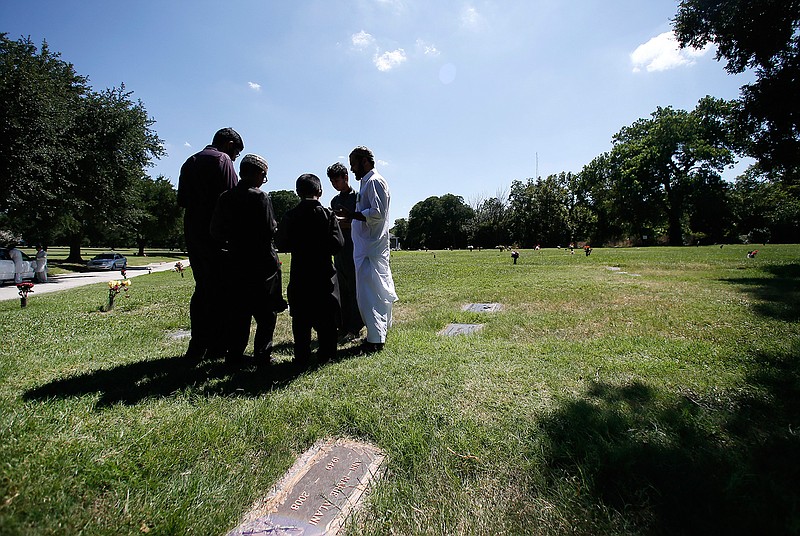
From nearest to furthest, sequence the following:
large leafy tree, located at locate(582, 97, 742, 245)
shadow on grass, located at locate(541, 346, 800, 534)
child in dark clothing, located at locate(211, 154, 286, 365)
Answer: shadow on grass, located at locate(541, 346, 800, 534) < child in dark clothing, located at locate(211, 154, 286, 365) < large leafy tree, located at locate(582, 97, 742, 245)

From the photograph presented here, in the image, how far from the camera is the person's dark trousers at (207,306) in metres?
3.75

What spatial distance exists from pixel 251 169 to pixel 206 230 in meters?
0.86

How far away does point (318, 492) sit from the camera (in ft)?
5.97

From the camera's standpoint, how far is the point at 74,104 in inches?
761

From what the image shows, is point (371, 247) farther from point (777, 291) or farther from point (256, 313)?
point (777, 291)

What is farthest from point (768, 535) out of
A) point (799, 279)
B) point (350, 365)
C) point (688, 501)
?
point (799, 279)

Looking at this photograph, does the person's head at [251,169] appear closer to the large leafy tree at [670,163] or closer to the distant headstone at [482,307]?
the distant headstone at [482,307]

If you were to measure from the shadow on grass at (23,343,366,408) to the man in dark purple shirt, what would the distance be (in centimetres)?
38

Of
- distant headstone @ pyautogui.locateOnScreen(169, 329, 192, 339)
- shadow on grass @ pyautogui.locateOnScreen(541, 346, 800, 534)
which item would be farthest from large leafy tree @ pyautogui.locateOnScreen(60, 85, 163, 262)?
shadow on grass @ pyautogui.locateOnScreen(541, 346, 800, 534)

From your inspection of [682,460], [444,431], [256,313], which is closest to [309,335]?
[256,313]

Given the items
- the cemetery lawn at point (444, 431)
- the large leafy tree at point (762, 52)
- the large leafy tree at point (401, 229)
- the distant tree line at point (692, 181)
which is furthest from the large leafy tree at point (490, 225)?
the cemetery lawn at point (444, 431)

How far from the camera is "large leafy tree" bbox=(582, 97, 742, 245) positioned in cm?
3919

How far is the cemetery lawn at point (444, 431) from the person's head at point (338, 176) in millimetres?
1909

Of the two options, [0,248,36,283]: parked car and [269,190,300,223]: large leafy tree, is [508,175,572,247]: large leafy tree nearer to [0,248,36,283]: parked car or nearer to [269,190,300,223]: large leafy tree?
[269,190,300,223]: large leafy tree
